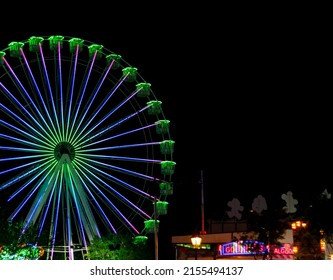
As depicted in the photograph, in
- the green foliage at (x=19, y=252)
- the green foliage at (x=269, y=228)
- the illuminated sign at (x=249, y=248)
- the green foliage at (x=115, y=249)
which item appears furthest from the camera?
the green foliage at (x=269, y=228)

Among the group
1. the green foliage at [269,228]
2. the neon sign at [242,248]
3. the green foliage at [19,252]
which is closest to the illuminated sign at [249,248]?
the neon sign at [242,248]

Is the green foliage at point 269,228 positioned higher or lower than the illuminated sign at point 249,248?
higher

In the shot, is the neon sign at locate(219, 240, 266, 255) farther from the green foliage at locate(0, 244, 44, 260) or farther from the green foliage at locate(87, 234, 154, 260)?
the green foliage at locate(0, 244, 44, 260)

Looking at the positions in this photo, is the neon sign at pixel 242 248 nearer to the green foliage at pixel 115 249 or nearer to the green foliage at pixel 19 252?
the green foliage at pixel 115 249

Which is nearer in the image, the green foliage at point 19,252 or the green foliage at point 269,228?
the green foliage at point 19,252

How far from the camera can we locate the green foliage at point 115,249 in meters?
40.0

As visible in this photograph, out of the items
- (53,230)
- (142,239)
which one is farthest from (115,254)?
(53,230)

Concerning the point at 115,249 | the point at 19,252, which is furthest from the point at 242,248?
the point at 19,252

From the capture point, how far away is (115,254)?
41.5m

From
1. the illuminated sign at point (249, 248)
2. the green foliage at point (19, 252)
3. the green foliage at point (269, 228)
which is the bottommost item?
the illuminated sign at point (249, 248)

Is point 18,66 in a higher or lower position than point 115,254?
higher

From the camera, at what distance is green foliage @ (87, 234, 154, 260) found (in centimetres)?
4000
